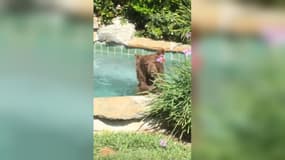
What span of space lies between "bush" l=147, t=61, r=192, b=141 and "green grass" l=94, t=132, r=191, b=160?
0.09 meters

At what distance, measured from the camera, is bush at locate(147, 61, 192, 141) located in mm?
2607

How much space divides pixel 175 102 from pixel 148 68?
18.8 inches

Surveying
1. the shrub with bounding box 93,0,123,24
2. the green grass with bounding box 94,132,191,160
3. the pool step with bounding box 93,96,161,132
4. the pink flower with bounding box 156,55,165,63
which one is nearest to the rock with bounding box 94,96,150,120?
the pool step with bounding box 93,96,161,132

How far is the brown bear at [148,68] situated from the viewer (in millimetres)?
3055

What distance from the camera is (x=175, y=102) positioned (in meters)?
2.75

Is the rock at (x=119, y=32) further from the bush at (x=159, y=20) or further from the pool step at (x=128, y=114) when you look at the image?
the pool step at (x=128, y=114)

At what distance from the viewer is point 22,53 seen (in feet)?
3.10

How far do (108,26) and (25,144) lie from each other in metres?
2.14

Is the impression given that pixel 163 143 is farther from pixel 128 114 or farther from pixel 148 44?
pixel 148 44

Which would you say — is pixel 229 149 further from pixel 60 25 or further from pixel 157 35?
pixel 157 35

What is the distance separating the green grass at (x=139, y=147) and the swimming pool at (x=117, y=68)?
10.1 inches

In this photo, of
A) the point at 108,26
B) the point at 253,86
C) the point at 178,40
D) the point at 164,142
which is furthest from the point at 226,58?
the point at 108,26

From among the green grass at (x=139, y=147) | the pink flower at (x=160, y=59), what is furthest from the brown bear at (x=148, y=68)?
the green grass at (x=139, y=147)

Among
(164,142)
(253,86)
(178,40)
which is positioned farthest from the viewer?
(178,40)
